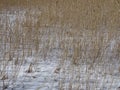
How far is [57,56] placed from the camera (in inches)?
178

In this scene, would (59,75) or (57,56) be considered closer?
(59,75)

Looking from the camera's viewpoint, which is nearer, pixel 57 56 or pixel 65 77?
pixel 65 77

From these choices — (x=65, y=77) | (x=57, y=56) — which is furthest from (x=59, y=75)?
(x=57, y=56)

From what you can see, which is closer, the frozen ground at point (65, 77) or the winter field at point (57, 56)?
the frozen ground at point (65, 77)

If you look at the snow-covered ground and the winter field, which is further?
the winter field

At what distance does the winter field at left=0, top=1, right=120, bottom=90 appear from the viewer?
355cm

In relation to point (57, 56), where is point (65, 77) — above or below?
below

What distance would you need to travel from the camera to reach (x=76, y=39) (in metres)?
5.04

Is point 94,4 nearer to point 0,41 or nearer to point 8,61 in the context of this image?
point 0,41

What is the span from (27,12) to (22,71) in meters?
3.37

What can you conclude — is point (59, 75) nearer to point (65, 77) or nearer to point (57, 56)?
point (65, 77)

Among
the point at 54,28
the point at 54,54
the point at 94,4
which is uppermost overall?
the point at 94,4

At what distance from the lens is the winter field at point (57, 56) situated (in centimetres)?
355

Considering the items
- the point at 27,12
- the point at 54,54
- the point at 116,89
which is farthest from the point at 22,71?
the point at 27,12
